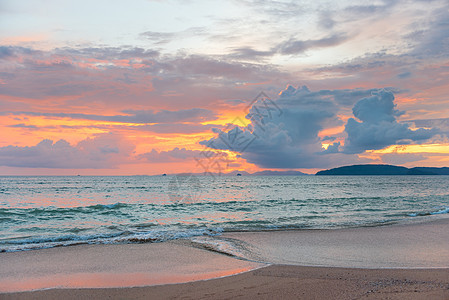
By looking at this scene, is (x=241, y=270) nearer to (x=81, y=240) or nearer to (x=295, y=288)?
(x=295, y=288)

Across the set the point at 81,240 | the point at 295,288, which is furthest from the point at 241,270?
the point at 81,240

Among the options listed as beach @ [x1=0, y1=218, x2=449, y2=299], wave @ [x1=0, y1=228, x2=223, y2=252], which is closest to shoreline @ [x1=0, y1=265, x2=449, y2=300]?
beach @ [x1=0, y1=218, x2=449, y2=299]


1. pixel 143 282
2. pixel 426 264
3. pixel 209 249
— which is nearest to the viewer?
pixel 143 282

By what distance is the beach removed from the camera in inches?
270

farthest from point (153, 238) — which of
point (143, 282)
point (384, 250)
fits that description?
point (384, 250)

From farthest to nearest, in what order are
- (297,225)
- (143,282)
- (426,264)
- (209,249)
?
1. (297,225)
2. (209,249)
3. (426,264)
4. (143,282)

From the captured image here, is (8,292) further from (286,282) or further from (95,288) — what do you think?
(286,282)

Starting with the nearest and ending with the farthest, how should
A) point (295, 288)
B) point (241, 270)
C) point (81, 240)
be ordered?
point (295, 288) → point (241, 270) → point (81, 240)

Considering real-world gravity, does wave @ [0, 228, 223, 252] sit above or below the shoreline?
below

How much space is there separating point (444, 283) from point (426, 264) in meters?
2.00

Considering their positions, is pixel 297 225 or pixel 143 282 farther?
pixel 297 225

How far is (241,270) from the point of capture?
28.2ft

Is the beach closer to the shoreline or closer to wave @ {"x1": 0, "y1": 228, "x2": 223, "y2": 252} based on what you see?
the shoreline

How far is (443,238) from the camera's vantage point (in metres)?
13.4
